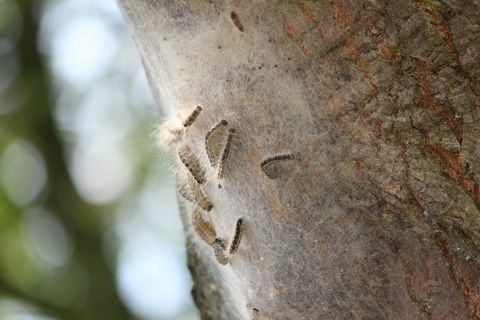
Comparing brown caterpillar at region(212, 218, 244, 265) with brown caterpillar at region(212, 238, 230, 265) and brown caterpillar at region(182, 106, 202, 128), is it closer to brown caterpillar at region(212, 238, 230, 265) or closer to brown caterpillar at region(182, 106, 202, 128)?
brown caterpillar at region(212, 238, 230, 265)

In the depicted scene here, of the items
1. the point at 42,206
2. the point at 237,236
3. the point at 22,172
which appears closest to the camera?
the point at 237,236

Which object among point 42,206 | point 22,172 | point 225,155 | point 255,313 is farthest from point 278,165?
point 22,172

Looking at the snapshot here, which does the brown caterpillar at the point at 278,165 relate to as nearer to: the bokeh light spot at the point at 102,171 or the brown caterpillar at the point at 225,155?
the brown caterpillar at the point at 225,155

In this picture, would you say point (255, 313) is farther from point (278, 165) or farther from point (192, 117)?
point (192, 117)

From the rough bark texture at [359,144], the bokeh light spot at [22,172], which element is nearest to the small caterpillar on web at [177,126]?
the rough bark texture at [359,144]

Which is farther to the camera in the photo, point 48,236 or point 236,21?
point 48,236

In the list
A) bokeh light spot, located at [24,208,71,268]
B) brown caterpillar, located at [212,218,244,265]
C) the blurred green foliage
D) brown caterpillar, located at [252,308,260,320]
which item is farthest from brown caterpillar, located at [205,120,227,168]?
bokeh light spot, located at [24,208,71,268]
